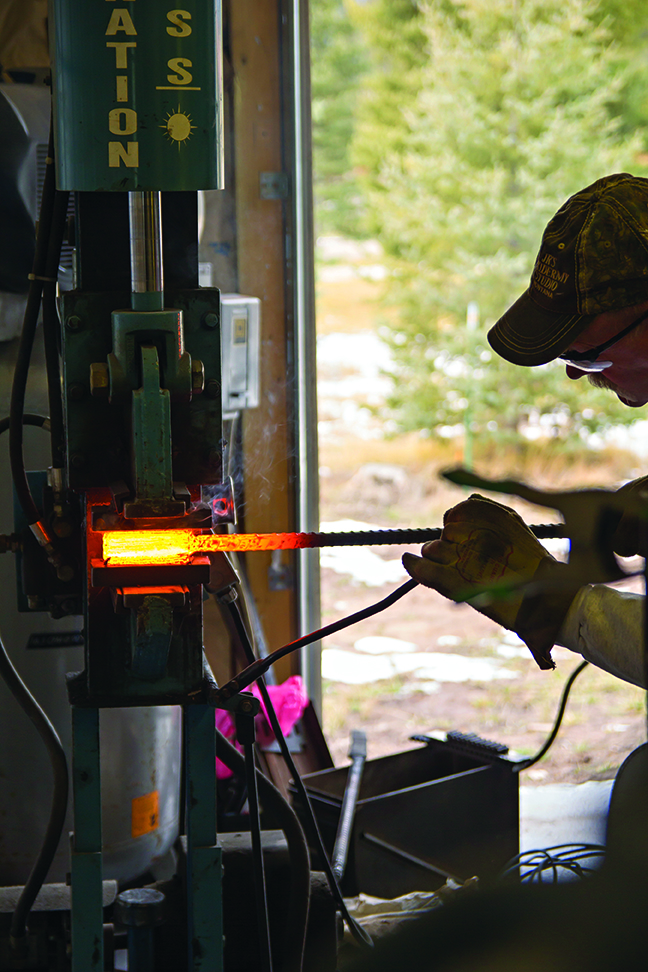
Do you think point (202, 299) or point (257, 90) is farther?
point (257, 90)

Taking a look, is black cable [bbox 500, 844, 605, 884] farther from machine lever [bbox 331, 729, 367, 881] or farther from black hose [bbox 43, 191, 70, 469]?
black hose [bbox 43, 191, 70, 469]

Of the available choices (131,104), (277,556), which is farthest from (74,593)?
(277,556)

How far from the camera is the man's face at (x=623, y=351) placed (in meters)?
1.54

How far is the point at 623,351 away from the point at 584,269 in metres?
0.15

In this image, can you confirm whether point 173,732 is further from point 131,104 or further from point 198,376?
point 131,104

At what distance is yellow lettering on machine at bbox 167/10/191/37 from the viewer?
1.10 m

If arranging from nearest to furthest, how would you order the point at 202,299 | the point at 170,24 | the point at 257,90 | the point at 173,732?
the point at 170,24
the point at 202,299
the point at 173,732
the point at 257,90

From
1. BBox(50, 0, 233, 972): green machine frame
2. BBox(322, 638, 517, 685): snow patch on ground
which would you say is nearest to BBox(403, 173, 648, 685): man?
BBox(50, 0, 233, 972): green machine frame

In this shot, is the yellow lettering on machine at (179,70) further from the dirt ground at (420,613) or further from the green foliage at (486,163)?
the green foliage at (486,163)

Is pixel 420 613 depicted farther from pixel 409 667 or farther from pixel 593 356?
pixel 593 356

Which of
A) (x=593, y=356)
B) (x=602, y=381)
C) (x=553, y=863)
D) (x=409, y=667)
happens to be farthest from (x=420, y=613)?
(x=553, y=863)

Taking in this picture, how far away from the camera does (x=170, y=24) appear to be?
1.10m

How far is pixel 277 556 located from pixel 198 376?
A: 150 cm

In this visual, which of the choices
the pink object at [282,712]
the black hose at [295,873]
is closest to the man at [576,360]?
the black hose at [295,873]
